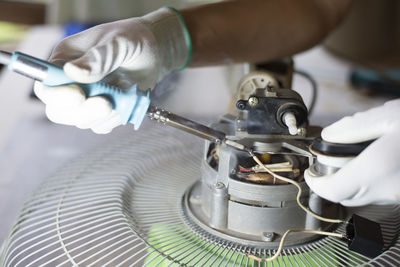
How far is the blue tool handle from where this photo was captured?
52 cm

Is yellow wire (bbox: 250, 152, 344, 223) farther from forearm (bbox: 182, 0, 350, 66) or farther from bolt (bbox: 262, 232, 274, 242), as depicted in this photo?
forearm (bbox: 182, 0, 350, 66)

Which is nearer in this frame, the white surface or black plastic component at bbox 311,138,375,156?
black plastic component at bbox 311,138,375,156

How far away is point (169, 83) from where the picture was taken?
1047 millimetres

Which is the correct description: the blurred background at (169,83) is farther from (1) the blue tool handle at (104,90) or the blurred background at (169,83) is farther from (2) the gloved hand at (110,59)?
(1) the blue tool handle at (104,90)

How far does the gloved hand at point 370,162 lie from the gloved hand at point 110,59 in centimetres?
29

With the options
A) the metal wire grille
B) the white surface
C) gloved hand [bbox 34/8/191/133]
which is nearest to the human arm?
gloved hand [bbox 34/8/191/133]

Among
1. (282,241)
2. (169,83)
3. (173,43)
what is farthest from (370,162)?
(169,83)

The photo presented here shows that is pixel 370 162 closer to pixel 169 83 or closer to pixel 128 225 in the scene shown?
pixel 128 225

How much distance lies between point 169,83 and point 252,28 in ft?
0.77

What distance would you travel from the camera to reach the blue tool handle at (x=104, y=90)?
1.70ft

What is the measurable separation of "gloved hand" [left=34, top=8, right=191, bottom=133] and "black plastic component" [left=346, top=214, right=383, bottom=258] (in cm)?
36

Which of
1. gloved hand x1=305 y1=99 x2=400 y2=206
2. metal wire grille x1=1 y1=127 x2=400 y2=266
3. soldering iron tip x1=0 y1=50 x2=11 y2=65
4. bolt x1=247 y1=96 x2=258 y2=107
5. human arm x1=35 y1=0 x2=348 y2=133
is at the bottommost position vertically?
metal wire grille x1=1 y1=127 x2=400 y2=266

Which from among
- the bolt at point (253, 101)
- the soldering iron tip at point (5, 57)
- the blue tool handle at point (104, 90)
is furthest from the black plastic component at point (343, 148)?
the soldering iron tip at point (5, 57)

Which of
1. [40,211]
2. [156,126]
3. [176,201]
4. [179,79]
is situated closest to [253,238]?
[176,201]
